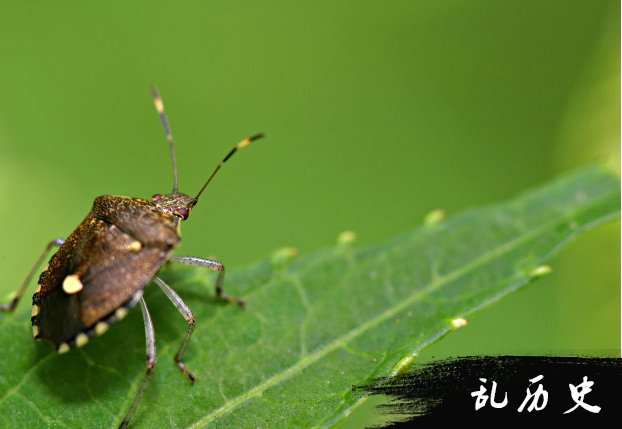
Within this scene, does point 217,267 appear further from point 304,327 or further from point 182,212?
point 304,327

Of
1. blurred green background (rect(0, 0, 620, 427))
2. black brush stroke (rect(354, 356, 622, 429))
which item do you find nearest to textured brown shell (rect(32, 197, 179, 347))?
black brush stroke (rect(354, 356, 622, 429))

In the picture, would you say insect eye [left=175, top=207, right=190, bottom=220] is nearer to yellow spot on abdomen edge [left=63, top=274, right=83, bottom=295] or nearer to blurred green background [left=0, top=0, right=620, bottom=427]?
yellow spot on abdomen edge [left=63, top=274, right=83, bottom=295]

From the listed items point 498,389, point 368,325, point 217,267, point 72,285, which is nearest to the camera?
point 498,389

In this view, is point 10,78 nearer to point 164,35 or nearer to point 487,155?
point 164,35

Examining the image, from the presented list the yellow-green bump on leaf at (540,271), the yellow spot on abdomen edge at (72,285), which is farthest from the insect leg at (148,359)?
the yellow-green bump on leaf at (540,271)

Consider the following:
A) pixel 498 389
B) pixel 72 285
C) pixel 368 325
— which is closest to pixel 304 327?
pixel 368 325

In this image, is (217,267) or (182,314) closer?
(182,314)

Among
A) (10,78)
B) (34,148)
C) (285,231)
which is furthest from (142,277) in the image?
(10,78)
